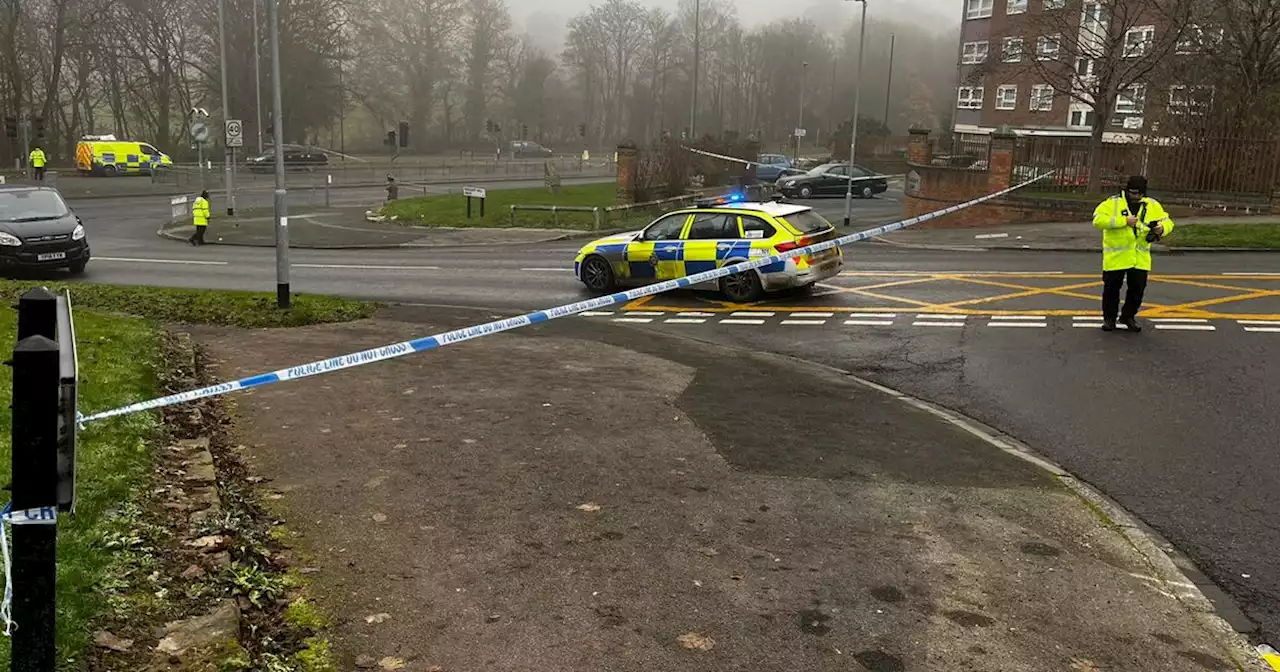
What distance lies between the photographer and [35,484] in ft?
7.91

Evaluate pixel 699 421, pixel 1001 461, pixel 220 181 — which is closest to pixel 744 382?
pixel 699 421

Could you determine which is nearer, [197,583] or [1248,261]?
[197,583]

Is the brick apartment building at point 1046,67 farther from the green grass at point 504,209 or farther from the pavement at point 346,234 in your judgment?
the pavement at point 346,234

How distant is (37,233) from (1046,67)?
98.3ft

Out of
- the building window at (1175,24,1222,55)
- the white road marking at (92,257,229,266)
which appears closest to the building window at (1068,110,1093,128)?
the building window at (1175,24,1222,55)

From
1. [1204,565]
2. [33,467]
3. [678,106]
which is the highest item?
[678,106]

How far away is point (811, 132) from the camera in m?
103

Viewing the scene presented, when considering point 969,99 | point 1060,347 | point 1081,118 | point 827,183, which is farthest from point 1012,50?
point 969,99

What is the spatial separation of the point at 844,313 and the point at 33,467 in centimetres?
1099

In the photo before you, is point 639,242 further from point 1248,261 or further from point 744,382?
point 1248,261

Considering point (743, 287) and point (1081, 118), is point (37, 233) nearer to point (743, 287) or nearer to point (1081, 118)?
point (743, 287)

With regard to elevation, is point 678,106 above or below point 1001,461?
above

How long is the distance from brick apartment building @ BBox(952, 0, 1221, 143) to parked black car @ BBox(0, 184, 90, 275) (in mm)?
24435

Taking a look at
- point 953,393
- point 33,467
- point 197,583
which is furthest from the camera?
point 953,393
